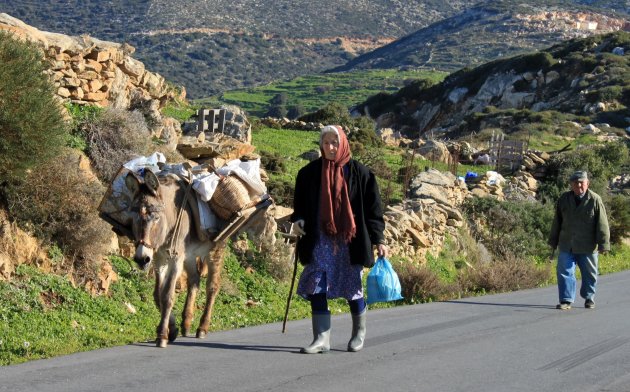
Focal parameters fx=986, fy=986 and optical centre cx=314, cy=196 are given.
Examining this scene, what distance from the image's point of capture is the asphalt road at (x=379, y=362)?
804 centimetres

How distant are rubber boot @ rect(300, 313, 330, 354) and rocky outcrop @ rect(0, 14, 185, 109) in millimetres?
8335

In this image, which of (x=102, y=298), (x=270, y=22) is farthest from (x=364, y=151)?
(x=270, y=22)

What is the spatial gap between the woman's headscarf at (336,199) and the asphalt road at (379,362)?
124cm

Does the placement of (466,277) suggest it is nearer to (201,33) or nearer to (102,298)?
(102,298)

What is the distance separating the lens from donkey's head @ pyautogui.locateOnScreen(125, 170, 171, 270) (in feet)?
30.9

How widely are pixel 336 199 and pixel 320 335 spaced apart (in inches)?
52.9

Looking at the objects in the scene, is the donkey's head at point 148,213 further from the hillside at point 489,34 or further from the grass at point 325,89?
the hillside at point 489,34

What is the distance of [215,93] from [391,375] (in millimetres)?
120649

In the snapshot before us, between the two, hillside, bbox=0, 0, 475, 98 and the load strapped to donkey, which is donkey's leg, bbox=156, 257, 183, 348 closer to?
the load strapped to donkey

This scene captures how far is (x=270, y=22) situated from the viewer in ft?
511

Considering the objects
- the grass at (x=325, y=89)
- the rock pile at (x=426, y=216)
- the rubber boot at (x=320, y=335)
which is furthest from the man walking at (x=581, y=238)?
the grass at (x=325, y=89)

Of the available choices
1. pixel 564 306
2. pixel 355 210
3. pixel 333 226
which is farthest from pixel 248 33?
pixel 333 226

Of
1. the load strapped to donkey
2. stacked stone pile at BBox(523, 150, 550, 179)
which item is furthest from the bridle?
stacked stone pile at BBox(523, 150, 550, 179)

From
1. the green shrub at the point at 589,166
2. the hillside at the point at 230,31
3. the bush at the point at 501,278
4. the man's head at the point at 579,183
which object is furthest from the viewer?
the hillside at the point at 230,31
